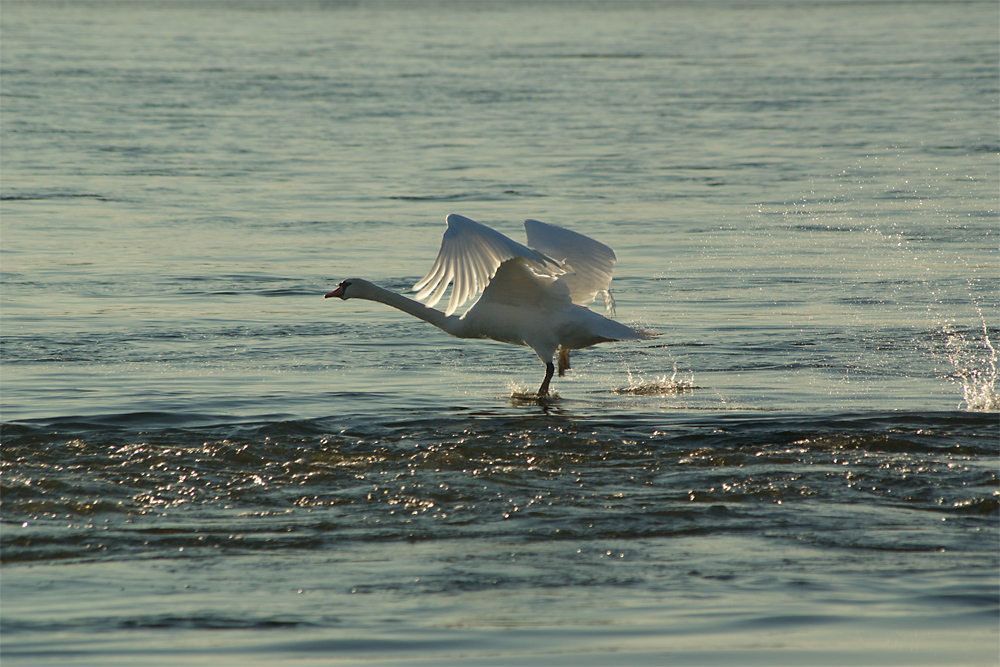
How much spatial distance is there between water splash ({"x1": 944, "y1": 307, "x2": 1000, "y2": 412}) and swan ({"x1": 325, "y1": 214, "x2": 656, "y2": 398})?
231 cm

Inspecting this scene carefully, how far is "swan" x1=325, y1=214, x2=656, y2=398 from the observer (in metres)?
9.59

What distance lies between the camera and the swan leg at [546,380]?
1016cm

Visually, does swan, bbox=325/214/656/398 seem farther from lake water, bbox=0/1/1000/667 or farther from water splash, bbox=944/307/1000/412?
water splash, bbox=944/307/1000/412

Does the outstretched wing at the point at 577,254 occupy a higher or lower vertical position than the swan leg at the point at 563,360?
higher

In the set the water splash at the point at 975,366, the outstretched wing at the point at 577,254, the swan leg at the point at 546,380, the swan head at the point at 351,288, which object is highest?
the outstretched wing at the point at 577,254

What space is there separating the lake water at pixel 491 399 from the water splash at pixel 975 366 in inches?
1.5

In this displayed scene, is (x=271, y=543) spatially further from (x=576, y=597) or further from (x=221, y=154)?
(x=221, y=154)

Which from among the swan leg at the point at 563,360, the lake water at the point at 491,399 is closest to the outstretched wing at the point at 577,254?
the swan leg at the point at 563,360

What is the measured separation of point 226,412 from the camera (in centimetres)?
886

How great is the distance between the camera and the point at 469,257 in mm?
9531

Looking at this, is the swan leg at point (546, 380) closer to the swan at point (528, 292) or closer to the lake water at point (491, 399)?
the swan at point (528, 292)

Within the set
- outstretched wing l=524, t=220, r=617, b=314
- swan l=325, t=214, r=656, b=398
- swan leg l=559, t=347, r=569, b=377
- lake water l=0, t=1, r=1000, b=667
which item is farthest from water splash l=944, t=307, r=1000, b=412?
swan leg l=559, t=347, r=569, b=377

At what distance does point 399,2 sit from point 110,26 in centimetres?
3994

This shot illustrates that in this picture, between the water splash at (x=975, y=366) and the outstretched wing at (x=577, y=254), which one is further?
the outstretched wing at (x=577, y=254)
